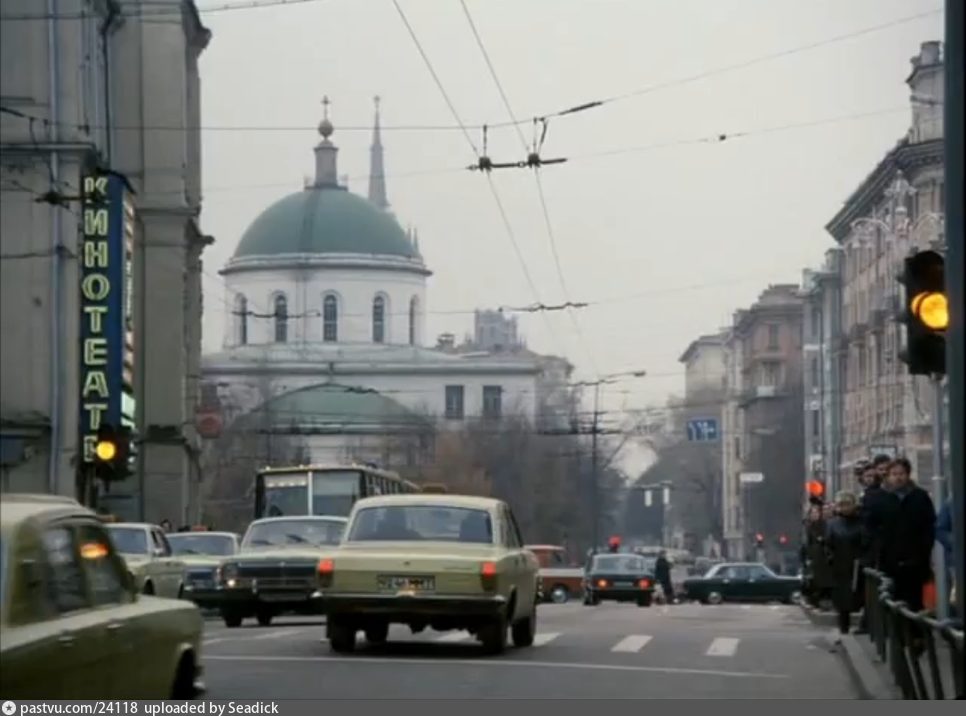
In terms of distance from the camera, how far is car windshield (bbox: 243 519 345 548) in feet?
105

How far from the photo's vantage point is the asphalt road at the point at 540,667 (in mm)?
16625

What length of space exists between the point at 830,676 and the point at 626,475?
99798 millimetres

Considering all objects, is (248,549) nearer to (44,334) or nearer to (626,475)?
(44,334)

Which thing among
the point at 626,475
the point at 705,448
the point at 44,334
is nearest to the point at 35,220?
the point at 44,334

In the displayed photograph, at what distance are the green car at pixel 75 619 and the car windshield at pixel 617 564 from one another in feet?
161

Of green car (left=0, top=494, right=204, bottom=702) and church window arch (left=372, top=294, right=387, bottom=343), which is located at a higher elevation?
church window arch (left=372, top=294, right=387, bottom=343)

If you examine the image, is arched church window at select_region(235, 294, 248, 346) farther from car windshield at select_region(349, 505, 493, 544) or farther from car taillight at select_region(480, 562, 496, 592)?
car taillight at select_region(480, 562, 496, 592)

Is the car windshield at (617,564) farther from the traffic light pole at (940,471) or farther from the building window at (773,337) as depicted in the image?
the building window at (773,337)

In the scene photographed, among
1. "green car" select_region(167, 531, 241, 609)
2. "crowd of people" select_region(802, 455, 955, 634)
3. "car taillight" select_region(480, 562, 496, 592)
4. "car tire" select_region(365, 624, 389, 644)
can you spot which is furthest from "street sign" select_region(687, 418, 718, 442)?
"car taillight" select_region(480, 562, 496, 592)

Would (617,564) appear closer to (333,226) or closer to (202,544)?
(202,544)

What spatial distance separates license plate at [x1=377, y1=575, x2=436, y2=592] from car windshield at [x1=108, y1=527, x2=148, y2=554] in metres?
8.17

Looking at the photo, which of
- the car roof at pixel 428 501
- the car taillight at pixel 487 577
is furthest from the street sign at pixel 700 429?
the car taillight at pixel 487 577

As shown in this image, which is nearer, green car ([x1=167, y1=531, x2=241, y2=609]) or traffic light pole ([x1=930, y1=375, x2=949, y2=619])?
traffic light pole ([x1=930, y1=375, x2=949, y2=619])

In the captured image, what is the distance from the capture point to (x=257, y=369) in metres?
84.0
